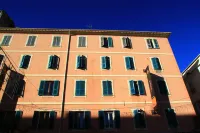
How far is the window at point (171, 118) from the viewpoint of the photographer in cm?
1644

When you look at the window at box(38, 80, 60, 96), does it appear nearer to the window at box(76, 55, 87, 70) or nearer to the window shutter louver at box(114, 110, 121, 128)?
the window at box(76, 55, 87, 70)

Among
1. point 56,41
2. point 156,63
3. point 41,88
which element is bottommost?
point 41,88

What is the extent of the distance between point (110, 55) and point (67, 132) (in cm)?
978

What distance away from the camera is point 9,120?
617 inches

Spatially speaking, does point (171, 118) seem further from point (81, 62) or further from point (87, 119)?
point (81, 62)

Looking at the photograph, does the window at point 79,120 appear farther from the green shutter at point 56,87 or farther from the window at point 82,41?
the window at point 82,41

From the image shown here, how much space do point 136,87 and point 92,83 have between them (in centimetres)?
457

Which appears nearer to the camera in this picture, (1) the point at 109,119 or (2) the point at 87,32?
(1) the point at 109,119

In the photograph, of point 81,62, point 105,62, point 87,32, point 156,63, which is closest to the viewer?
point 81,62

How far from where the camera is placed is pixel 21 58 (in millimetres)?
19703

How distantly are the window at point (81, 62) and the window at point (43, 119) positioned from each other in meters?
5.60

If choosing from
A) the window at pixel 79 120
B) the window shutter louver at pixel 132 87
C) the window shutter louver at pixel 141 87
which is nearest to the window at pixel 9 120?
the window at pixel 79 120

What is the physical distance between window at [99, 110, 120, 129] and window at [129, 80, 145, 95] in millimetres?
2734

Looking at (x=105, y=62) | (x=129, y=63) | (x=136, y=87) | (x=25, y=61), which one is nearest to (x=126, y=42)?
(x=129, y=63)
